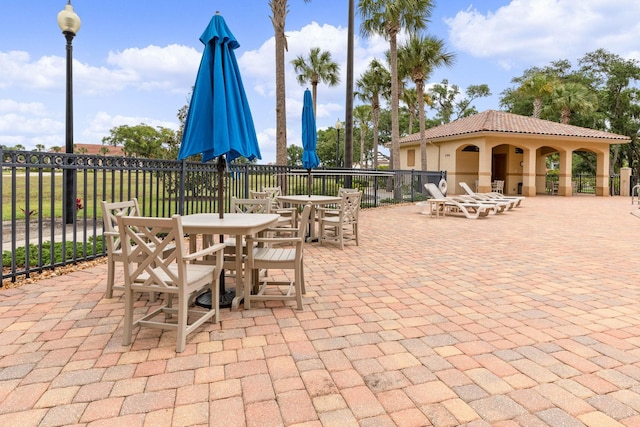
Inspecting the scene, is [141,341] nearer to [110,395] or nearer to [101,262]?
[110,395]

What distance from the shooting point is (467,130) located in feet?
70.7

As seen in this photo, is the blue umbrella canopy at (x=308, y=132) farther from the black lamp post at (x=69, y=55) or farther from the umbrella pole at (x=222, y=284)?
the black lamp post at (x=69, y=55)

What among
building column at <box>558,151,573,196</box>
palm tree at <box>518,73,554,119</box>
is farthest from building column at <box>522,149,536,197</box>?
palm tree at <box>518,73,554,119</box>

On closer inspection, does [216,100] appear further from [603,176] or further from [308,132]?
[603,176]

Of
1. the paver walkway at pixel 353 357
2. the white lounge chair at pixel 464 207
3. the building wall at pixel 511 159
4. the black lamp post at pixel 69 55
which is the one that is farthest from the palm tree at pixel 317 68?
the paver walkway at pixel 353 357

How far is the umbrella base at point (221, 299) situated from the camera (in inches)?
150

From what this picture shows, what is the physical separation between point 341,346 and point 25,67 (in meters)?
16.9

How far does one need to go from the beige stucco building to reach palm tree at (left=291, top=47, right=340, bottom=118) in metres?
9.19

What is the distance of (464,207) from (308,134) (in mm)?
6618

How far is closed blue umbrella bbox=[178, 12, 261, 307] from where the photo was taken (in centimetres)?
357

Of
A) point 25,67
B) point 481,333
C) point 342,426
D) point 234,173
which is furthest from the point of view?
point 25,67

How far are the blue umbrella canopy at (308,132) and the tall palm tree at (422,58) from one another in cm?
1430

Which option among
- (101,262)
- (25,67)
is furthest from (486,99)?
(101,262)

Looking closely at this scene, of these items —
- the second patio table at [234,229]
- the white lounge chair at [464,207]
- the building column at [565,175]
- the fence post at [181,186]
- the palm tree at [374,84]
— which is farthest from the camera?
the palm tree at [374,84]
